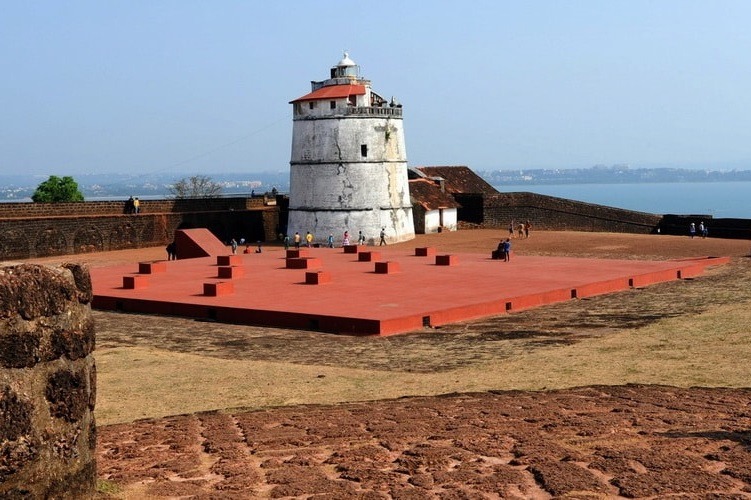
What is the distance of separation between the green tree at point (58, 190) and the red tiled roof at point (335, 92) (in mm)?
23623

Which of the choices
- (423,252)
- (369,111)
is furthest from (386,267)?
(369,111)

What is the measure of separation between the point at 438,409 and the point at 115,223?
3163cm

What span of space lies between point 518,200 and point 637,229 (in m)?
5.55

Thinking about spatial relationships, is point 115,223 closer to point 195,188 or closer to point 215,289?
point 215,289

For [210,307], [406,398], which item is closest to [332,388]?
[406,398]

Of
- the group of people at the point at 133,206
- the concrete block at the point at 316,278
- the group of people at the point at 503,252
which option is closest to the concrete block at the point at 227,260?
the concrete block at the point at 316,278

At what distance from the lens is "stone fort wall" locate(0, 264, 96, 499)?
4.99m

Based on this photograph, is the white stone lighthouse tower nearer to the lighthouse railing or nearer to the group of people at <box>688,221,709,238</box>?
the lighthouse railing

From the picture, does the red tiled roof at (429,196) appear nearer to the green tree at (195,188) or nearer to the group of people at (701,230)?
the group of people at (701,230)

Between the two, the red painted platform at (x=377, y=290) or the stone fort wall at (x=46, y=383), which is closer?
the stone fort wall at (x=46, y=383)

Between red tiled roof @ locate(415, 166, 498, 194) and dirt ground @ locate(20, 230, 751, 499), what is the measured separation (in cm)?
3249

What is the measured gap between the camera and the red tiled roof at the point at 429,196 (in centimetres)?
4562

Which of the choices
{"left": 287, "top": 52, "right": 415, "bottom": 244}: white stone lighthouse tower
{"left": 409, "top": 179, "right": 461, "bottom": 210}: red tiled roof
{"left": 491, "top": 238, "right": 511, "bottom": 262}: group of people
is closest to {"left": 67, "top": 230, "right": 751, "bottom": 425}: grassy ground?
{"left": 491, "top": 238, "right": 511, "bottom": 262}: group of people

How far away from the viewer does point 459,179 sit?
53.6 m
